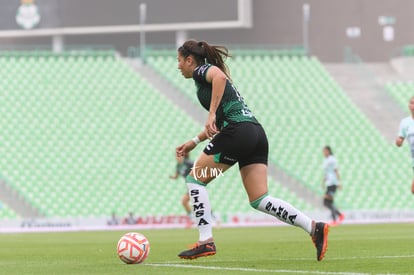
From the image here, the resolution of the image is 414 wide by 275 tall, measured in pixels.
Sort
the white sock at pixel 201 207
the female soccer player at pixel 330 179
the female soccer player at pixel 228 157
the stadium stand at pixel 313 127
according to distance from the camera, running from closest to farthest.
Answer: the female soccer player at pixel 228 157, the white sock at pixel 201 207, the female soccer player at pixel 330 179, the stadium stand at pixel 313 127

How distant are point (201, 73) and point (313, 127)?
2466 centimetres

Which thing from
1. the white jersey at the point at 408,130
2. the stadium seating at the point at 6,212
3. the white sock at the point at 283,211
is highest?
the white sock at the point at 283,211

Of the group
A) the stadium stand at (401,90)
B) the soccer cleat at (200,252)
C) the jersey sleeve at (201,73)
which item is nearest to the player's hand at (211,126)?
the jersey sleeve at (201,73)

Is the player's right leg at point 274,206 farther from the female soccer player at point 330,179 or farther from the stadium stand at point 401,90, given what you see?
the stadium stand at point 401,90

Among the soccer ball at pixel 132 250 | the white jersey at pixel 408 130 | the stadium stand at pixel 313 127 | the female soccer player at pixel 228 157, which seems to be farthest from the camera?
the stadium stand at pixel 313 127

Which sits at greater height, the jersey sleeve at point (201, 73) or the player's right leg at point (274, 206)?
the jersey sleeve at point (201, 73)

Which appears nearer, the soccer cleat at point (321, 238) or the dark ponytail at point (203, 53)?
the soccer cleat at point (321, 238)

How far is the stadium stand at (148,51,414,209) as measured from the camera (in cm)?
3266

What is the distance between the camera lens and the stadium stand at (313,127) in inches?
1286

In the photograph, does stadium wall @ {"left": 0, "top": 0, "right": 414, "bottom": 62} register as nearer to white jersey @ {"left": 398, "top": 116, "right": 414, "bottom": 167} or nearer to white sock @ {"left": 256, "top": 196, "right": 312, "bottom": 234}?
white jersey @ {"left": 398, "top": 116, "right": 414, "bottom": 167}

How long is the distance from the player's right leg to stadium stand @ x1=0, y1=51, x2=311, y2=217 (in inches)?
798

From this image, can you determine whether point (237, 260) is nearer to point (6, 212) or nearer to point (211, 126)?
point (211, 126)

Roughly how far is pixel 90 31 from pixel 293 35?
7.94 meters

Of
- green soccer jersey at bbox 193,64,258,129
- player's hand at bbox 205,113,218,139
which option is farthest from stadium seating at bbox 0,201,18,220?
player's hand at bbox 205,113,218,139
